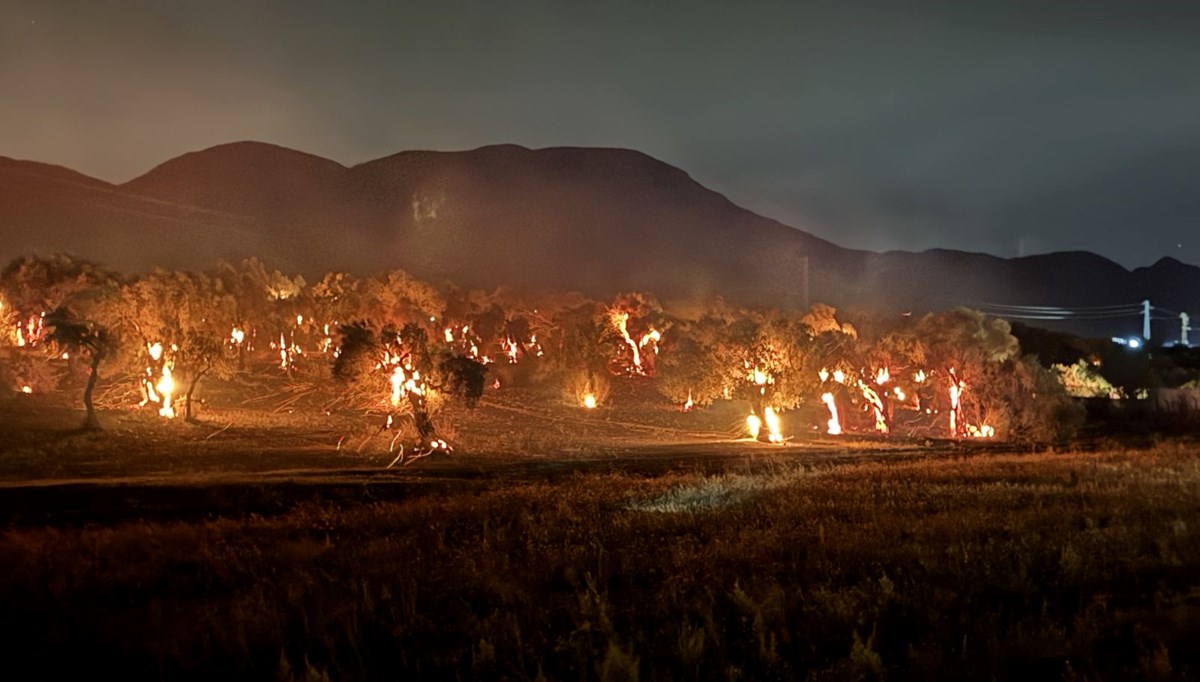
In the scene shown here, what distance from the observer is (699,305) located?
9869cm

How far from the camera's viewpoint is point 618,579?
1172cm

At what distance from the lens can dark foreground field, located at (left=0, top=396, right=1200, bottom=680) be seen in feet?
27.5

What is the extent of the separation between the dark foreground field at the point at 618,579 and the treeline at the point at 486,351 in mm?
17190

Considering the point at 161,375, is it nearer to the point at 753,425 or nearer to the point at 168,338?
the point at 168,338

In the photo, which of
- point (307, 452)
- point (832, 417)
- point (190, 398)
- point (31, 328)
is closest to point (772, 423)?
point (832, 417)

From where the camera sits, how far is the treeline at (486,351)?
131ft

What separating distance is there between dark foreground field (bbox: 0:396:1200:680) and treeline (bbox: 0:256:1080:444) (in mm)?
17190

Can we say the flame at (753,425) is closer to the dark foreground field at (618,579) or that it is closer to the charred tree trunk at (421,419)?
the charred tree trunk at (421,419)

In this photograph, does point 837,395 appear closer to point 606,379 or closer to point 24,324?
point 606,379

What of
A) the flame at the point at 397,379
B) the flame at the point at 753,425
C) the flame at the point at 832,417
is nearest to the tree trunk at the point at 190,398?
the flame at the point at 397,379

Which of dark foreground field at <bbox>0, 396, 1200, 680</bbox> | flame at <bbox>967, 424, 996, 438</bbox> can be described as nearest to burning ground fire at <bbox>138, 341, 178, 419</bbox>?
dark foreground field at <bbox>0, 396, 1200, 680</bbox>

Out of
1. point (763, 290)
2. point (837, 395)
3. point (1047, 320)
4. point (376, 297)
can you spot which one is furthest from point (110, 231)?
point (1047, 320)

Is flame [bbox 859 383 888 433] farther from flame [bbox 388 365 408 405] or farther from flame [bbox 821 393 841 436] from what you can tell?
flame [bbox 388 365 408 405]

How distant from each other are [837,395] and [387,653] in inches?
2069
